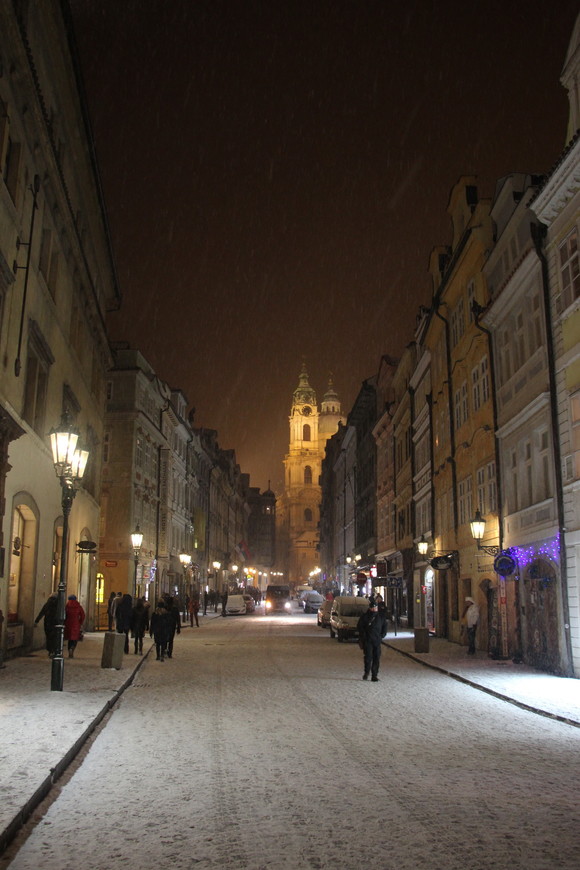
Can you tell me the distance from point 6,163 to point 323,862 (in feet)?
57.5

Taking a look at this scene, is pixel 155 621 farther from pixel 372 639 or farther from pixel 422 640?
pixel 422 640

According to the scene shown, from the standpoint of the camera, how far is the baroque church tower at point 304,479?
165625 millimetres

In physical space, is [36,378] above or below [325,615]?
above

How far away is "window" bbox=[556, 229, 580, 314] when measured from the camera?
1798cm

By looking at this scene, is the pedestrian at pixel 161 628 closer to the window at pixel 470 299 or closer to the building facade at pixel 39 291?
the building facade at pixel 39 291

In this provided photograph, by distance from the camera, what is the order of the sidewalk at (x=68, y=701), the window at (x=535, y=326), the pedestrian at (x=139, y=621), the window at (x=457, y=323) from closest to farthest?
the sidewalk at (x=68, y=701) < the window at (x=535, y=326) < the pedestrian at (x=139, y=621) < the window at (x=457, y=323)

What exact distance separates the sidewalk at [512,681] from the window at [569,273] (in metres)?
8.38

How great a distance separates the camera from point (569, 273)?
18406mm

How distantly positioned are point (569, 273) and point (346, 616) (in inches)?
724

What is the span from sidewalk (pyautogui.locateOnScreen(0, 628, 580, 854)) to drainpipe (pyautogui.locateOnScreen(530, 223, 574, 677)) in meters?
1.14

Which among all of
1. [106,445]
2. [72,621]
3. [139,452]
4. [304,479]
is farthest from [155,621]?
[304,479]

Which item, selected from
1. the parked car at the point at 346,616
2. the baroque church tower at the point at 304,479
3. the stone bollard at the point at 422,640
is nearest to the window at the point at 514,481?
the stone bollard at the point at 422,640

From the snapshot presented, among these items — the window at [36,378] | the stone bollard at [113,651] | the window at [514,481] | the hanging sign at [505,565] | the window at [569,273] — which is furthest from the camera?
the window at [514,481]

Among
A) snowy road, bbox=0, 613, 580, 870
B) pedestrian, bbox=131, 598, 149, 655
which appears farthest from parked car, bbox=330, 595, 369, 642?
snowy road, bbox=0, 613, 580, 870
